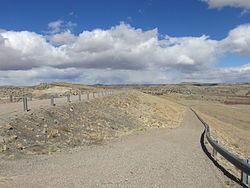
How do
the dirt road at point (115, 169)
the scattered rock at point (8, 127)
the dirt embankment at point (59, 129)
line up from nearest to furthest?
the dirt road at point (115, 169), the dirt embankment at point (59, 129), the scattered rock at point (8, 127)

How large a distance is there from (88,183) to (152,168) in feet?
9.92

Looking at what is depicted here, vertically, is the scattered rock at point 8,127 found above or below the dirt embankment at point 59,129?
above

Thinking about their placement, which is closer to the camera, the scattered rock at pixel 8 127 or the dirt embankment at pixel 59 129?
the dirt embankment at pixel 59 129

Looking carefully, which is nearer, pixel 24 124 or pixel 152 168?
pixel 152 168

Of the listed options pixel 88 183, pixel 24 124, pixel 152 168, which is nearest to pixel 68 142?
pixel 24 124

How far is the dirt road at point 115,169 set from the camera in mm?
10938

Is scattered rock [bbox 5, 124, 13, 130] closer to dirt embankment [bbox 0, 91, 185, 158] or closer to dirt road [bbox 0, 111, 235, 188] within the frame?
dirt embankment [bbox 0, 91, 185, 158]

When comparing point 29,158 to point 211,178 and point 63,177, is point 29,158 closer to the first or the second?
point 63,177

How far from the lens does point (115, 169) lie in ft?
42.0

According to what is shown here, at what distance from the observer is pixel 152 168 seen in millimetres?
13172

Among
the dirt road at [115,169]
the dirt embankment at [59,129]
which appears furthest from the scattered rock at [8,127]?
the dirt road at [115,169]

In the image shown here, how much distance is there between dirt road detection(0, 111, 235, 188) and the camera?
10.9 meters

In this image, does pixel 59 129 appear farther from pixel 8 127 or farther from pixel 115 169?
pixel 115 169

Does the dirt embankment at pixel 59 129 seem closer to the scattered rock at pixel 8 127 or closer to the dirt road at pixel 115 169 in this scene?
the scattered rock at pixel 8 127
